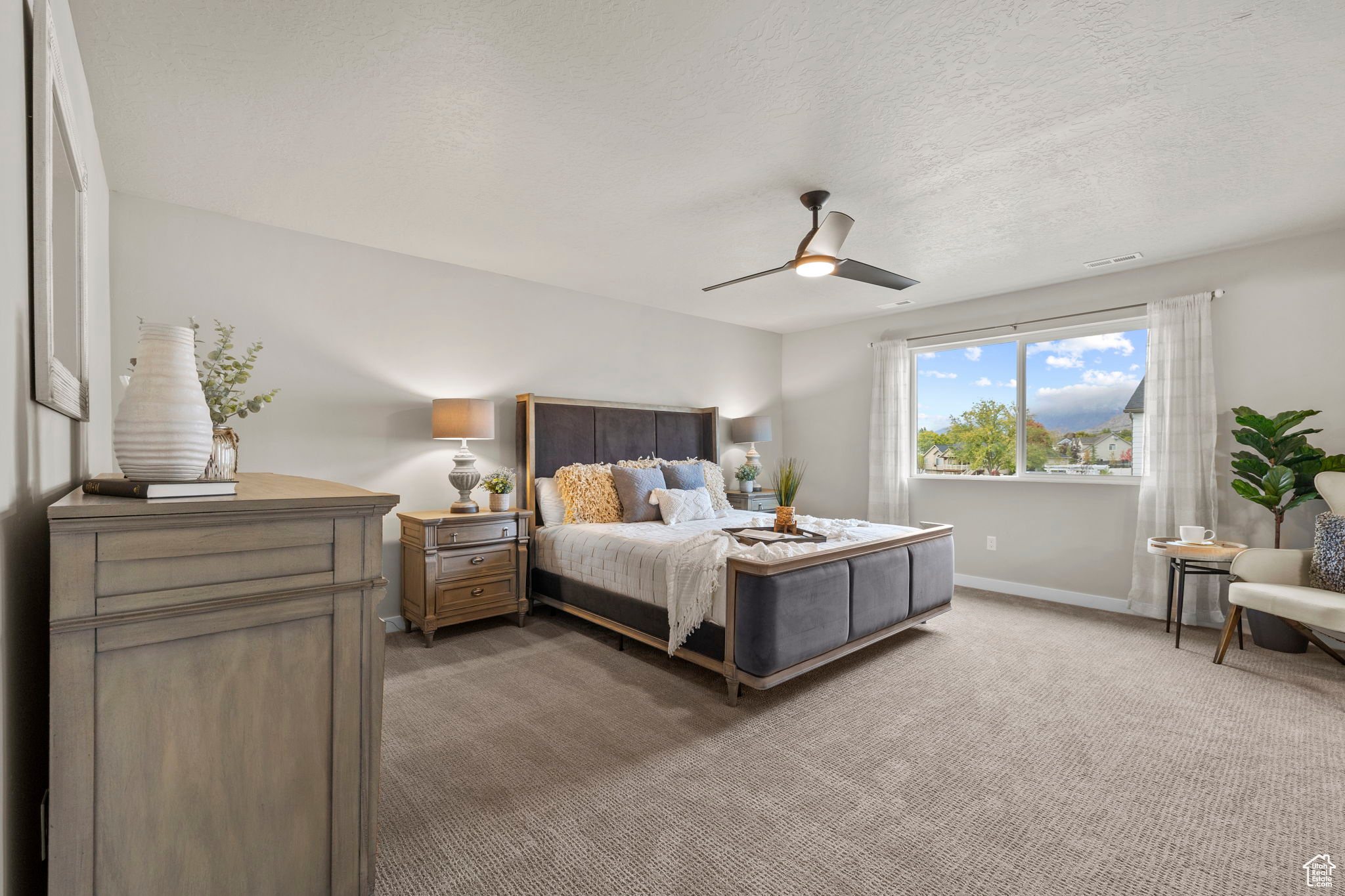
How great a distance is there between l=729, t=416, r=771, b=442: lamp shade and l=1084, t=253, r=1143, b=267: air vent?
2824 mm

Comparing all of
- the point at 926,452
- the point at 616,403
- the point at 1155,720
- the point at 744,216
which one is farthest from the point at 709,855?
the point at 926,452

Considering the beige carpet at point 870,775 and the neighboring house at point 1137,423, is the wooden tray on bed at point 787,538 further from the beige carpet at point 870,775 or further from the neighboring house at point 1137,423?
the neighboring house at point 1137,423

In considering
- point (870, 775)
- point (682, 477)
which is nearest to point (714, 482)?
point (682, 477)

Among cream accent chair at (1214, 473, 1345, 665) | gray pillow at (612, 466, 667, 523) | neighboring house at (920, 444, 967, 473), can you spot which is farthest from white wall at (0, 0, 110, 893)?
neighboring house at (920, 444, 967, 473)

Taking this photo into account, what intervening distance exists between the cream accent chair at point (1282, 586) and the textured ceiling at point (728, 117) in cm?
161

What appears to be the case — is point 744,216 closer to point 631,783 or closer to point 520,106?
point 520,106

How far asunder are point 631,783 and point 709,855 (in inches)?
18.1

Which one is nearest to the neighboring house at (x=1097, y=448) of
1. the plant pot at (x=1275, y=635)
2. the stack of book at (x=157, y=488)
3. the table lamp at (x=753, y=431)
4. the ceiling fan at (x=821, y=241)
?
the plant pot at (x=1275, y=635)

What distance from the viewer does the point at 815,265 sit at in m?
3.01

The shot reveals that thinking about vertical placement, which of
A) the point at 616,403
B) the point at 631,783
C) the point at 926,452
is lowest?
the point at 631,783

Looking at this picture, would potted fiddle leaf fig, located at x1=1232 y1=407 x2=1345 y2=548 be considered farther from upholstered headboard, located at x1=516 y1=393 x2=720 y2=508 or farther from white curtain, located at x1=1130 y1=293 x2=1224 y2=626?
upholstered headboard, located at x1=516 y1=393 x2=720 y2=508

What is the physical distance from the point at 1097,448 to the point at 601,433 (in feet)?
13.0

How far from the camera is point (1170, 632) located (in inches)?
154

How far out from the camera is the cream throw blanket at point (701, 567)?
290 cm
